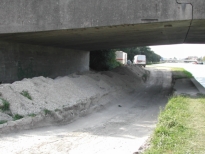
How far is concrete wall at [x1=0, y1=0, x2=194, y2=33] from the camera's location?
1017 centimetres

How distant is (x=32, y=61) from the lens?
15.1 m

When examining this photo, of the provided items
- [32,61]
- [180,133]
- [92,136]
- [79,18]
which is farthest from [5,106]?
[32,61]

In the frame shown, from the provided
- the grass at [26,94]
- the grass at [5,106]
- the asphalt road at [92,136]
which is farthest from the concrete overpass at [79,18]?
the grass at [5,106]

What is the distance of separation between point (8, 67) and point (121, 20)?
6.34 m

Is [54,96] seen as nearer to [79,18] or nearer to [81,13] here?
[79,18]

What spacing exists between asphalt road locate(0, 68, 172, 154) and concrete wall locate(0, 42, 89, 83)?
5.08 metres

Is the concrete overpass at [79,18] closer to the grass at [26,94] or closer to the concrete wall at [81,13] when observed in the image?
the concrete wall at [81,13]

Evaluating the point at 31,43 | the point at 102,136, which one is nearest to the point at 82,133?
the point at 102,136

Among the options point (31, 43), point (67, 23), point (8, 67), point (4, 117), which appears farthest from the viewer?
point (31, 43)

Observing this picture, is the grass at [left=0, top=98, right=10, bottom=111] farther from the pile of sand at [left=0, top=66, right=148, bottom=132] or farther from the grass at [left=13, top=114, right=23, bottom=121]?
the grass at [left=13, top=114, right=23, bottom=121]

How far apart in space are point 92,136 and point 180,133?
2.78 meters

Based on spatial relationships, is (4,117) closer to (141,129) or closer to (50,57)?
(141,129)

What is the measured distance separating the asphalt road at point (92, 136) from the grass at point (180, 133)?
790 millimetres

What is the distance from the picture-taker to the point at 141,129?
Answer: 8688 mm
